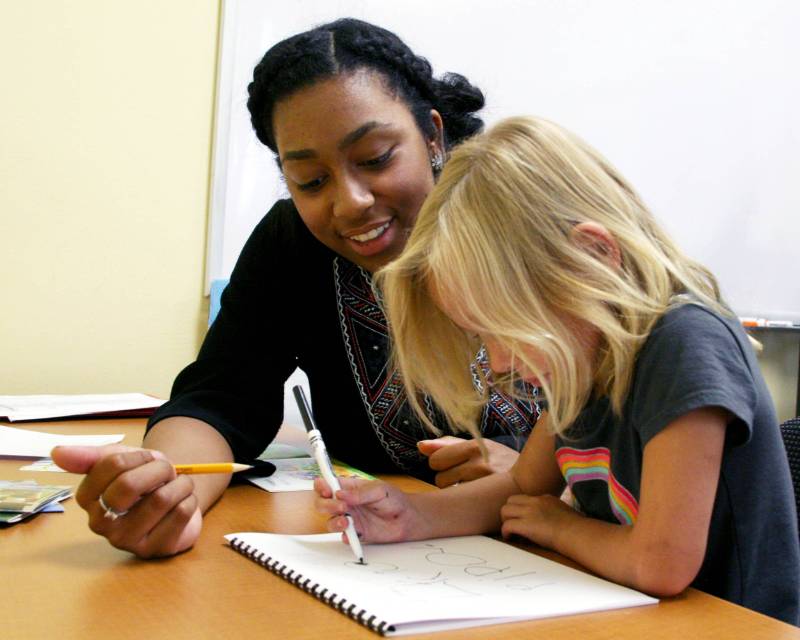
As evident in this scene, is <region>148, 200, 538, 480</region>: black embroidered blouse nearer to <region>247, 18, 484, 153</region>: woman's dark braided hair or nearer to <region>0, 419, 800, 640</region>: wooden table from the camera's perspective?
<region>247, 18, 484, 153</region>: woman's dark braided hair

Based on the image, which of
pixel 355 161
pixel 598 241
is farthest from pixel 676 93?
pixel 598 241

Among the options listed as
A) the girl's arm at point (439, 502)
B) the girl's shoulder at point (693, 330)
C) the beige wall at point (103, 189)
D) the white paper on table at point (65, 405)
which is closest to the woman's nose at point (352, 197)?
the girl's arm at point (439, 502)

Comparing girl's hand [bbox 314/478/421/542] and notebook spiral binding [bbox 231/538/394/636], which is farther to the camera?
girl's hand [bbox 314/478/421/542]

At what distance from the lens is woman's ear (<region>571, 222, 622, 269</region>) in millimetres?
803

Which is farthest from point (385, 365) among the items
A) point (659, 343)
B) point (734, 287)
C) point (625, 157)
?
point (734, 287)

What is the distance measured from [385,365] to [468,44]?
1.52 metres

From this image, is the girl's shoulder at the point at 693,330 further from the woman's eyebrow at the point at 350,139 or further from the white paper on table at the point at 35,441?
the white paper on table at the point at 35,441

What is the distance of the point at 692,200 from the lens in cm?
282

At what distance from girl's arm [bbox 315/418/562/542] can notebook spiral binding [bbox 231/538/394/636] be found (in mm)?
82

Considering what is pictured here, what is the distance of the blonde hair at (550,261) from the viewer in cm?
78

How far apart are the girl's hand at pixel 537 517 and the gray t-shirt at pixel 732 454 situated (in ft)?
0.22

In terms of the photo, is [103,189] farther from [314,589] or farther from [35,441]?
[314,589]

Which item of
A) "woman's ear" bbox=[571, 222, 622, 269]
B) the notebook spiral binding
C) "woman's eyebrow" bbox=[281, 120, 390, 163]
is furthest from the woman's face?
the notebook spiral binding

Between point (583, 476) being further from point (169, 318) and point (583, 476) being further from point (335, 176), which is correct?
point (169, 318)
